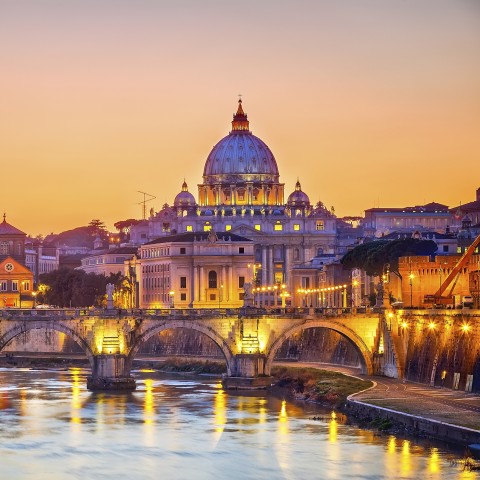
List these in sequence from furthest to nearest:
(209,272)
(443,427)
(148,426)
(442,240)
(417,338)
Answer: (209,272), (442,240), (417,338), (148,426), (443,427)

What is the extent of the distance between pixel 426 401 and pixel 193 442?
412 inches

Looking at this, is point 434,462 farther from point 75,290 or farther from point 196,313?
point 75,290

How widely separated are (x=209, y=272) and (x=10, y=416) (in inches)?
4199

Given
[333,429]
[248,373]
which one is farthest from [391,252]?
[333,429]

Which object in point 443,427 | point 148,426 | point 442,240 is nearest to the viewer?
point 443,427

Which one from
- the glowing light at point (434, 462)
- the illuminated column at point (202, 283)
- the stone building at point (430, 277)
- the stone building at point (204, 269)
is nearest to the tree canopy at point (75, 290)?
the stone building at point (204, 269)

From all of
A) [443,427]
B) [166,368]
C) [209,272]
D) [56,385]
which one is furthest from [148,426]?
[209,272]

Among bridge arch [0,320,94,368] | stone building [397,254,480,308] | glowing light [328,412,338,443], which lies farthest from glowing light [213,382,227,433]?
stone building [397,254,480,308]

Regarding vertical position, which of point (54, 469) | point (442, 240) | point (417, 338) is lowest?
point (54, 469)

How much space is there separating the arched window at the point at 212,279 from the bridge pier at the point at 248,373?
301 feet

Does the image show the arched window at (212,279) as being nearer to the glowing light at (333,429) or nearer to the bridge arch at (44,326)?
the bridge arch at (44,326)

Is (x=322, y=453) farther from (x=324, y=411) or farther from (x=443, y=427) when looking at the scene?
(x=324, y=411)

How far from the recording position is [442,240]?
14625 cm

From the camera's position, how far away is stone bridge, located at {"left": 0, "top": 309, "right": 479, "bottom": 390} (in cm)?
10038
